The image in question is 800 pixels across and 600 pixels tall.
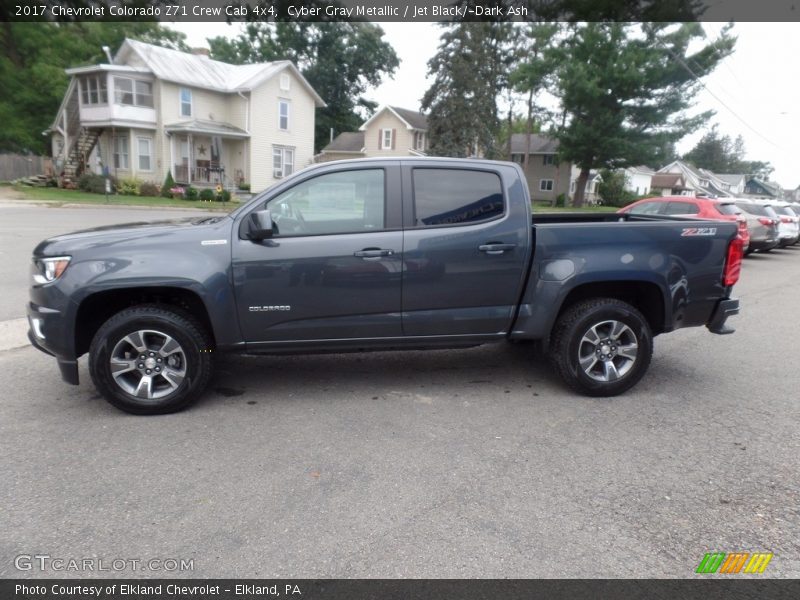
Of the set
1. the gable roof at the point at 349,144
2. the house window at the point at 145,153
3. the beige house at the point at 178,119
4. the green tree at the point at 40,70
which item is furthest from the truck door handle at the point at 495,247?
the gable roof at the point at 349,144

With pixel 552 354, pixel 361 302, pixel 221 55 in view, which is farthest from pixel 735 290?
pixel 221 55

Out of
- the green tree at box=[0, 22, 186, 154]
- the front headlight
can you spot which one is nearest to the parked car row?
the front headlight

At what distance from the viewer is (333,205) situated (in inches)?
181

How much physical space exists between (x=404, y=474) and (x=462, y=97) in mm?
40076

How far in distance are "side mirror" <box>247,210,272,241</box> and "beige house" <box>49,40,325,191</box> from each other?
1172 inches

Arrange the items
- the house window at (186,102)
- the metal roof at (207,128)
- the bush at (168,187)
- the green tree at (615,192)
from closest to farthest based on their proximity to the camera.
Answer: the bush at (168,187) → the metal roof at (207,128) → the house window at (186,102) → the green tree at (615,192)

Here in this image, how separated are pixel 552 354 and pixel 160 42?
167 feet

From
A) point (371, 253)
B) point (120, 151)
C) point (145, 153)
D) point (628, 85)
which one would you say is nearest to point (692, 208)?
point (371, 253)

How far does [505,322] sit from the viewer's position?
4.85 metres

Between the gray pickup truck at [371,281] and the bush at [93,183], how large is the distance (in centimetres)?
2988

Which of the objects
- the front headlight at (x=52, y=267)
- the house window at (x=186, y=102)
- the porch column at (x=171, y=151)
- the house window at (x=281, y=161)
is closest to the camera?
the front headlight at (x=52, y=267)

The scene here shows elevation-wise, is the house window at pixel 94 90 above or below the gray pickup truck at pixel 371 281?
above

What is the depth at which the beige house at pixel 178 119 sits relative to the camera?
32312mm

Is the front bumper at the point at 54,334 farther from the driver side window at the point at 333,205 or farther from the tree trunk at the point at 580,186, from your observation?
the tree trunk at the point at 580,186
